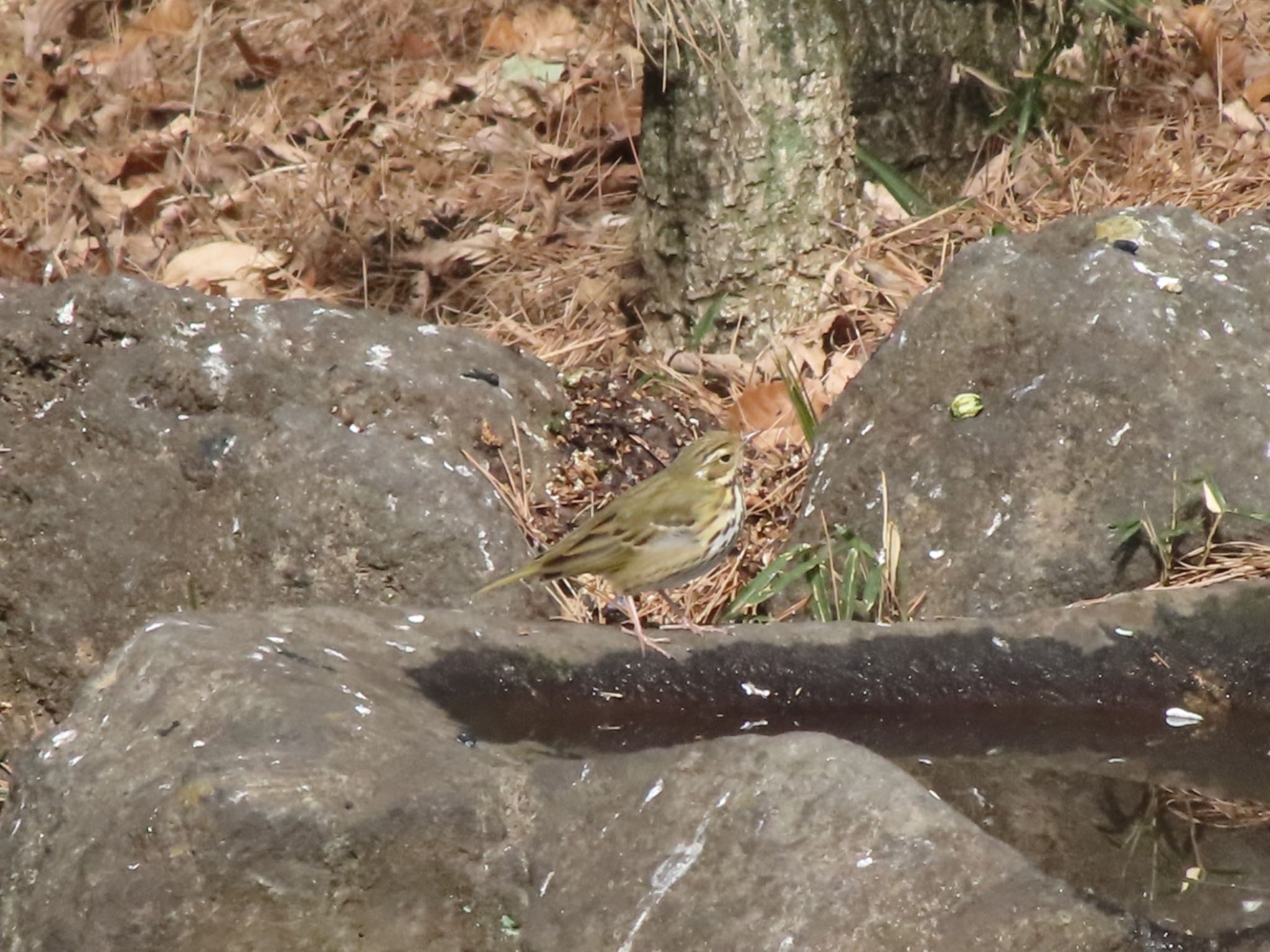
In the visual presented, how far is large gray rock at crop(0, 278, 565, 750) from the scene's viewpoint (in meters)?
5.48

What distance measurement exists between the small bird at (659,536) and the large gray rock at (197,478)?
496 mm

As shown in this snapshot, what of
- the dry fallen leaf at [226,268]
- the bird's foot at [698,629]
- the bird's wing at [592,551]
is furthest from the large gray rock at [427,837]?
the dry fallen leaf at [226,268]

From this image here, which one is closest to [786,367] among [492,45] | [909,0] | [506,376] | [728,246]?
[728,246]

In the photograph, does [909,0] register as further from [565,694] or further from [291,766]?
[291,766]

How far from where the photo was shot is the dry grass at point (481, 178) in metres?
6.93

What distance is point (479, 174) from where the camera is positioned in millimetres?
8680

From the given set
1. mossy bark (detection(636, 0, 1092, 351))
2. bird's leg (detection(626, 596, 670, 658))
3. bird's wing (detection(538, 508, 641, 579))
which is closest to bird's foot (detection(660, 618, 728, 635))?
bird's leg (detection(626, 596, 670, 658))

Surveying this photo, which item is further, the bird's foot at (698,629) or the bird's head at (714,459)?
the bird's head at (714,459)

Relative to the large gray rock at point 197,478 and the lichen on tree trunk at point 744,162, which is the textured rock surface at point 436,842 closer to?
the large gray rock at point 197,478

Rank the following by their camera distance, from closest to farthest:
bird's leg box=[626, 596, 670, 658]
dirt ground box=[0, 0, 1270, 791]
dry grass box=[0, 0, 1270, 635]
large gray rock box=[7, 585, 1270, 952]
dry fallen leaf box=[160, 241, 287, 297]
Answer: large gray rock box=[7, 585, 1270, 952] < bird's leg box=[626, 596, 670, 658] < dry grass box=[0, 0, 1270, 635] < dirt ground box=[0, 0, 1270, 791] < dry fallen leaf box=[160, 241, 287, 297]

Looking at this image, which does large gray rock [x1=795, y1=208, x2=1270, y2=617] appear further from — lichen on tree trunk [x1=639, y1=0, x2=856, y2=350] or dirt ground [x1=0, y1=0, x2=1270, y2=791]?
lichen on tree trunk [x1=639, y1=0, x2=856, y2=350]

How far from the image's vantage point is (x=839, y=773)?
3273 mm

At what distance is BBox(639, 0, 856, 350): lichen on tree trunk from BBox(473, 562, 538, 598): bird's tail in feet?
6.59

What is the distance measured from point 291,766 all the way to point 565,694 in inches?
44.0
